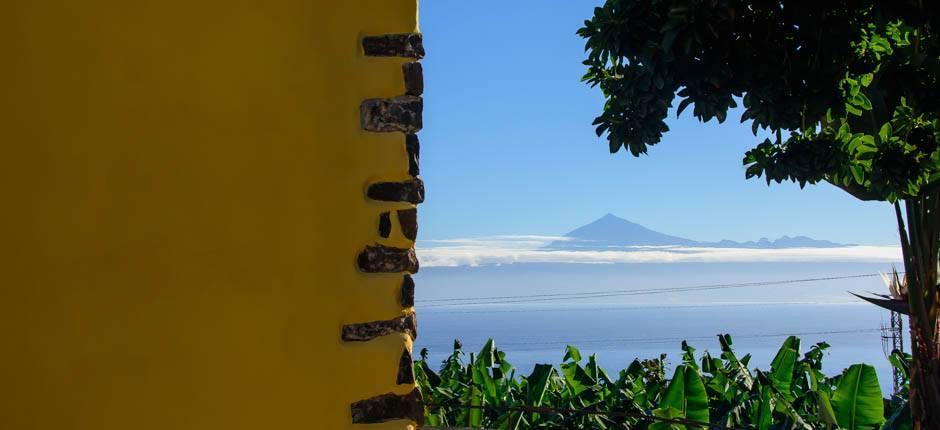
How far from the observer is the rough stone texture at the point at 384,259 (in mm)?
2604

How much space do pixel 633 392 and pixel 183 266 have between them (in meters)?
3.88

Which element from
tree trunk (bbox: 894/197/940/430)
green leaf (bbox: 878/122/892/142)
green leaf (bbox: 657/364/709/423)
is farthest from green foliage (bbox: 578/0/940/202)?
green leaf (bbox: 657/364/709/423)

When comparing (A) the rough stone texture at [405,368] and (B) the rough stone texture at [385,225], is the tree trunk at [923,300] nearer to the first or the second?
(A) the rough stone texture at [405,368]

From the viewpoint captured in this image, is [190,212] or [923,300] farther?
[923,300]

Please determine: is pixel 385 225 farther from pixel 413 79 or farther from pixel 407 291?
pixel 413 79

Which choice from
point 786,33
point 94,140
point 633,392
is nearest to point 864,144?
point 786,33

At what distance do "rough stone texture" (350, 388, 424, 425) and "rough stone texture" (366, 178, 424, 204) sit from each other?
1.99 ft

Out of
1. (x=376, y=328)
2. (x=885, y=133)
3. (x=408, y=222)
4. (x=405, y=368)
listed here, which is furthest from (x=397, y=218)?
(x=885, y=133)

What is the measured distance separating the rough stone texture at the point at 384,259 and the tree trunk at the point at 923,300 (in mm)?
3432

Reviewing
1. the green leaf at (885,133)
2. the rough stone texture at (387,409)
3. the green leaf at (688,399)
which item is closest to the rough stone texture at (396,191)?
the rough stone texture at (387,409)

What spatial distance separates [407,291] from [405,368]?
0.78 feet

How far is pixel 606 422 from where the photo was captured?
5.33 meters

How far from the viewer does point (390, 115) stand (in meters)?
2.62

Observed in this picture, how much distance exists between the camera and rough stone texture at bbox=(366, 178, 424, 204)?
2613 mm
